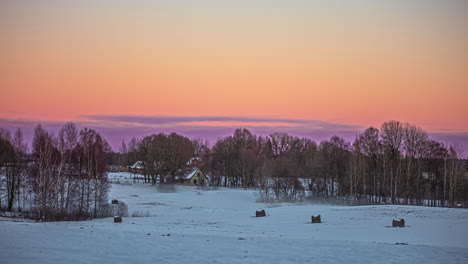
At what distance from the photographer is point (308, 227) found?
3366 centimetres

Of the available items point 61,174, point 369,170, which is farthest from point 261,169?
point 61,174

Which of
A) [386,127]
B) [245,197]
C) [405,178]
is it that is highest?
[386,127]

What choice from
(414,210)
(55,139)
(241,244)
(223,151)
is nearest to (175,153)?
(223,151)

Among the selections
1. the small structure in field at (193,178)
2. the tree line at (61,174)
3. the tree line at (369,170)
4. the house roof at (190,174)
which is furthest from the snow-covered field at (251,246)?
the house roof at (190,174)

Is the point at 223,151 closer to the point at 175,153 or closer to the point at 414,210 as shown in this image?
the point at 175,153

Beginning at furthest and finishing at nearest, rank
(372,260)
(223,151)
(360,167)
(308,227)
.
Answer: (223,151) < (360,167) < (308,227) < (372,260)

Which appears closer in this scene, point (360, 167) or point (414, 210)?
point (414, 210)

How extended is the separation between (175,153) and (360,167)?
44.3 m

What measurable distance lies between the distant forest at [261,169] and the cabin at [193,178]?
99.5 inches

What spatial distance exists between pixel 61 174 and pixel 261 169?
45.3 meters

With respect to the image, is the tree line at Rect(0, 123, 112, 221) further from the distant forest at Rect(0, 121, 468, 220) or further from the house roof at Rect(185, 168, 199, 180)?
the house roof at Rect(185, 168, 199, 180)

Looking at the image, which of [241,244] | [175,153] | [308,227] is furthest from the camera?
[175,153]

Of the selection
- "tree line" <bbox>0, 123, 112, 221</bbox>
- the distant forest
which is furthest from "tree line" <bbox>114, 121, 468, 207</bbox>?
"tree line" <bbox>0, 123, 112, 221</bbox>

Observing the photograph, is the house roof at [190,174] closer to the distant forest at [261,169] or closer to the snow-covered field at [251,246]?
the distant forest at [261,169]
